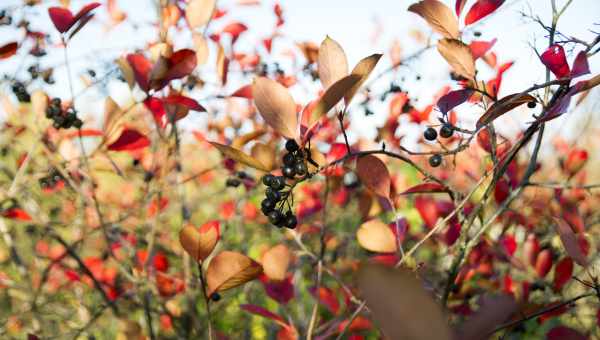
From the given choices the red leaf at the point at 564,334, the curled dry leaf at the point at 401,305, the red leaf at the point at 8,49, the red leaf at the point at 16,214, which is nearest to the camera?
the curled dry leaf at the point at 401,305

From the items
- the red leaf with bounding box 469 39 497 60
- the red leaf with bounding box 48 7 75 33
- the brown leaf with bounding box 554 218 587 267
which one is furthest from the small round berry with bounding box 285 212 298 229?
the red leaf with bounding box 48 7 75 33

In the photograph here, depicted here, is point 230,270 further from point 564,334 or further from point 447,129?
point 564,334

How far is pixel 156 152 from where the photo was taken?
5.62ft

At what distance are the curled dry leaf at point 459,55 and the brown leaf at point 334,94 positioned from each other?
0.26m

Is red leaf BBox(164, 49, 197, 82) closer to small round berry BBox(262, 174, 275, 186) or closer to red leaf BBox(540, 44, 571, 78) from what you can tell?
small round berry BBox(262, 174, 275, 186)

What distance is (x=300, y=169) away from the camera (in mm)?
805

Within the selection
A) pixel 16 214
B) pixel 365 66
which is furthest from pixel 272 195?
pixel 16 214

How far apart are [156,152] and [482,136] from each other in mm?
1034

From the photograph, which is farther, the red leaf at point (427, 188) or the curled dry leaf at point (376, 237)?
the curled dry leaf at point (376, 237)

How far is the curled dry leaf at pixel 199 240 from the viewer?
2.94 feet

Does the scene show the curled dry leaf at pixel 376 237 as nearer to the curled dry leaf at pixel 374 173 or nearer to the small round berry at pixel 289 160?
the curled dry leaf at pixel 374 173

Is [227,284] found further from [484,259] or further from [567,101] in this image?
[484,259]

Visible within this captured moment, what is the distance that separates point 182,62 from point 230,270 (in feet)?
1.47

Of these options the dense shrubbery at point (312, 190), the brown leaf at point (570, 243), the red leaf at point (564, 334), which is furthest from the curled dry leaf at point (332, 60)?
the red leaf at point (564, 334)
